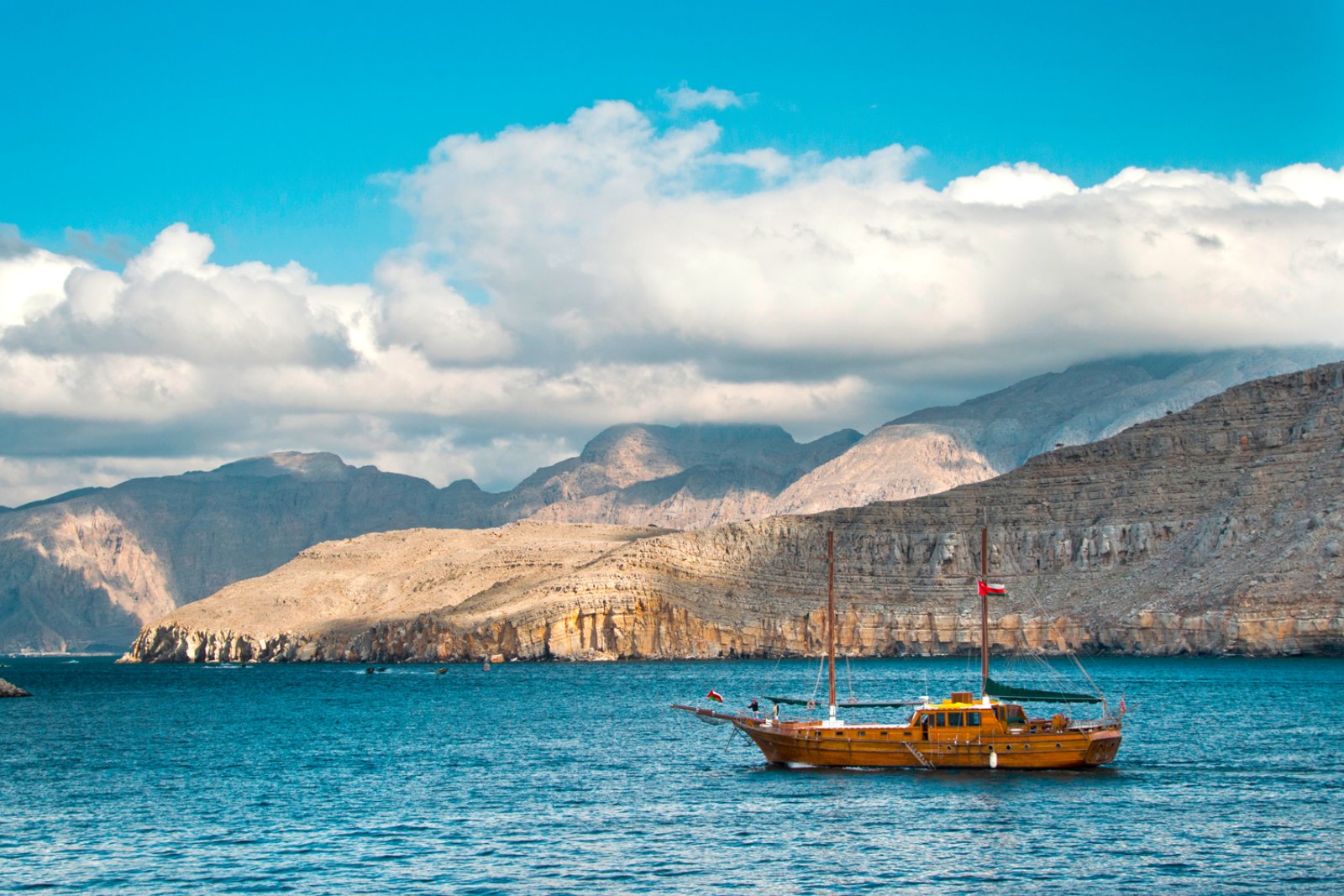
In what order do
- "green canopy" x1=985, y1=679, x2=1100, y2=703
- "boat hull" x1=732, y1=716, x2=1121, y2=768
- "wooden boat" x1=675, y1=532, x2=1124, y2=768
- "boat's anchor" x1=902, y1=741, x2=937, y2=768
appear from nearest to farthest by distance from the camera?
"boat hull" x1=732, y1=716, x2=1121, y2=768 → "wooden boat" x1=675, y1=532, x2=1124, y2=768 → "boat's anchor" x1=902, y1=741, x2=937, y2=768 → "green canopy" x1=985, y1=679, x2=1100, y2=703

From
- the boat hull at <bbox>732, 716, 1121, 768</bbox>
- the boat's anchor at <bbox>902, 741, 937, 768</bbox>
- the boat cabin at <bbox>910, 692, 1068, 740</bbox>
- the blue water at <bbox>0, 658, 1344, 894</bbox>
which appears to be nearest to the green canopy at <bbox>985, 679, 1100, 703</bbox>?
the boat cabin at <bbox>910, 692, 1068, 740</bbox>

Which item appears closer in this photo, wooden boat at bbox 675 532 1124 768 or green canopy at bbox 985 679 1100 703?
wooden boat at bbox 675 532 1124 768

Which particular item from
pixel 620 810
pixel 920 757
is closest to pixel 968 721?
pixel 920 757

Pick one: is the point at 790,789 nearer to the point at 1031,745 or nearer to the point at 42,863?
the point at 1031,745

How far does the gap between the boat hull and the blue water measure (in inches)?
33.8

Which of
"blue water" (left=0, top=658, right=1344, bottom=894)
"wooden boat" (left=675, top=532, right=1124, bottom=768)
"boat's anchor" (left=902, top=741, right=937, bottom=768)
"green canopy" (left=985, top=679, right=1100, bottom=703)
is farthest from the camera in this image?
"green canopy" (left=985, top=679, right=1100, bottom=703)

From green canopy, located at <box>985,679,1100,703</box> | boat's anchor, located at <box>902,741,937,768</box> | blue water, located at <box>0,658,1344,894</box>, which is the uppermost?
green canopy, located at <box>985,679,1100,703</box>

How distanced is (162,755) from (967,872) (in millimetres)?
Result: 51142

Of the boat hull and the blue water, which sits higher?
the boat hull

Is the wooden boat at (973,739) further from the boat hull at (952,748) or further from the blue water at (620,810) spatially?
the blue water at (620,810)

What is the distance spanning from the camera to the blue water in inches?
1966

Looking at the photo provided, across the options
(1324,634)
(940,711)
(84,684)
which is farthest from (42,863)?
(1324,634)

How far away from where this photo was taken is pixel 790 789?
67.7 meters

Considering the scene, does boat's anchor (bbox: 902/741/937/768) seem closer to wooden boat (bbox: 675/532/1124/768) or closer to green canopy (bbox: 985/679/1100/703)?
wooden boat (bbox: 675/532/1124/768)
